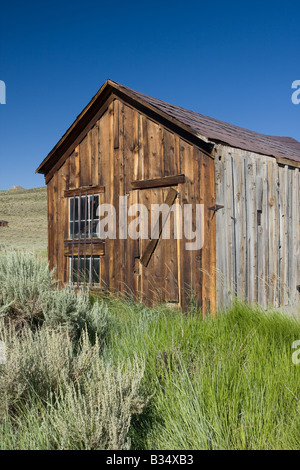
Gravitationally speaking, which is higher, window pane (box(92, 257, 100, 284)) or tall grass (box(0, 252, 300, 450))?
window pane (box(92, 257, 100, 284))

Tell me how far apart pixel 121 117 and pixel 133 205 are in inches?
73.3

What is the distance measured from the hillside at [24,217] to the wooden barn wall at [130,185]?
2088cm

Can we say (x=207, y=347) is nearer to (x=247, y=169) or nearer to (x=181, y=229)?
(x=181, y=229)

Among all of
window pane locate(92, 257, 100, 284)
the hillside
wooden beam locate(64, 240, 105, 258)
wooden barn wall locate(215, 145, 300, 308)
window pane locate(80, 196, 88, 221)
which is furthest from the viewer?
the hillside

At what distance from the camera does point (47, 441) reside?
2691mm

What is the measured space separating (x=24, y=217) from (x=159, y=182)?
1957 inches

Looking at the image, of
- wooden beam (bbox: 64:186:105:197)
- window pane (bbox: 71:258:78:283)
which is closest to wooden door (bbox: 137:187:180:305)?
wooden beam (bbox: 64:186:105:197)

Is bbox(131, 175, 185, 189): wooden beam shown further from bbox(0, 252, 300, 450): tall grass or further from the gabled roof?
bbox(0, 252, 300, 450): tall grass

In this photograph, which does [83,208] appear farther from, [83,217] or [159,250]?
[159,250]

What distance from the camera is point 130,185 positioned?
8500 millimetres

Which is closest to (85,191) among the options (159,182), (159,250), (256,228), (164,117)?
(159,182)

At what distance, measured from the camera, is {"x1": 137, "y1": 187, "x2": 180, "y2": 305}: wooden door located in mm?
7754

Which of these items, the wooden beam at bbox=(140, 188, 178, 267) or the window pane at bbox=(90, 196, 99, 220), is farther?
the window pane at bbox=(90, 196, 99, 220)

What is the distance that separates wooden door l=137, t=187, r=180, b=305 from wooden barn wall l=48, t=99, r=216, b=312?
0.8 inches
